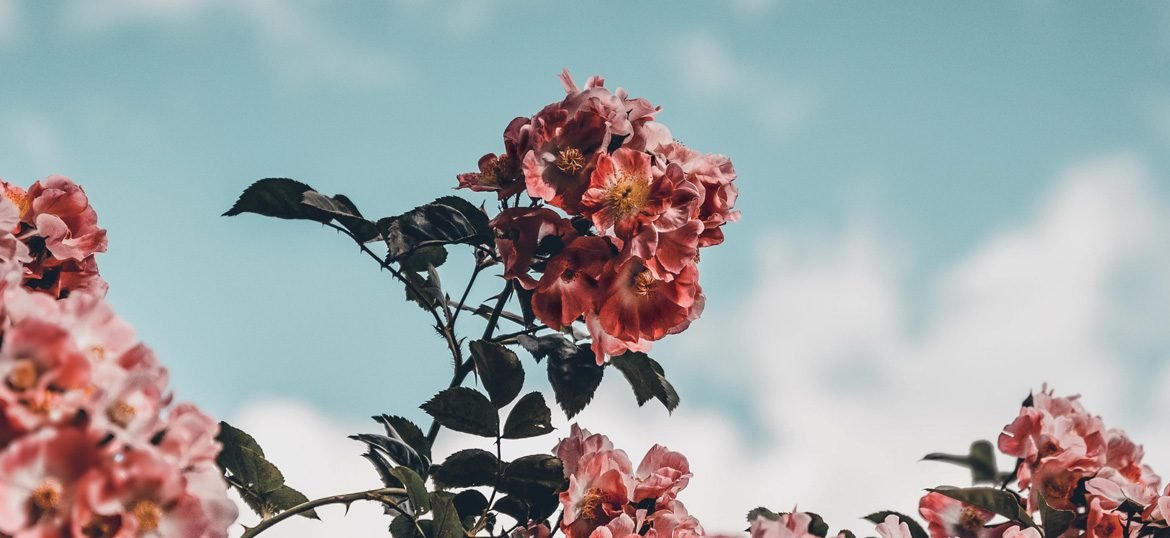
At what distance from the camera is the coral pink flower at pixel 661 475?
194cm

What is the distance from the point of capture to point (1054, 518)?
2105mm

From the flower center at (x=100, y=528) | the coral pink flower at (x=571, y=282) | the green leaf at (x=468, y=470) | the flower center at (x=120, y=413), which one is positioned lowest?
the flower center at (x=100, y=528)

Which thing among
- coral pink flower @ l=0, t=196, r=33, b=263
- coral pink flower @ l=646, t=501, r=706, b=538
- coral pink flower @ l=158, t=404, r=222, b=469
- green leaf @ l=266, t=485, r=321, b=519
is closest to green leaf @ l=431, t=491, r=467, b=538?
green leaf @ l=266, t=485, r=321, b=519

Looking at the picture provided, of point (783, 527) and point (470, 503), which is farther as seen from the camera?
point (470, 503)

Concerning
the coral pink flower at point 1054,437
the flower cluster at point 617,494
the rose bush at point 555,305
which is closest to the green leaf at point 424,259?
the rose bush at point 555,305

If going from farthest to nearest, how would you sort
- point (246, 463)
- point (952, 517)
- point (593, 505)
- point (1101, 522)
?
point (952, 517) → point (1101, 522) → point (593, 505) → point (246, 463)

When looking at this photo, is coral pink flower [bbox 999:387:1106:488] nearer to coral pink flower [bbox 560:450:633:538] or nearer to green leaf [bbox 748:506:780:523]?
green leaf [bbox 748:506:780:523]

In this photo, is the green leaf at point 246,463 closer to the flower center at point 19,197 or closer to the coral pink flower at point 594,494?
the coral pink flower at point 594,494

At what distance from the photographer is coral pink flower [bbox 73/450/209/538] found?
1065 millimetres

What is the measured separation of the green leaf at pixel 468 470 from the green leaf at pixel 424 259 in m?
0.39

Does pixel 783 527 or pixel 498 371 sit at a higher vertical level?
pixel 498 371

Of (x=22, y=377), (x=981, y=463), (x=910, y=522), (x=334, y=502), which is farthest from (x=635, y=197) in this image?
(x=981, y=463)

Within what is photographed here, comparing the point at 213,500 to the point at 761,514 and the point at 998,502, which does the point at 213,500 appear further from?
the point at 998,502

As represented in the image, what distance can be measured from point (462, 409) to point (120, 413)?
882 mm
